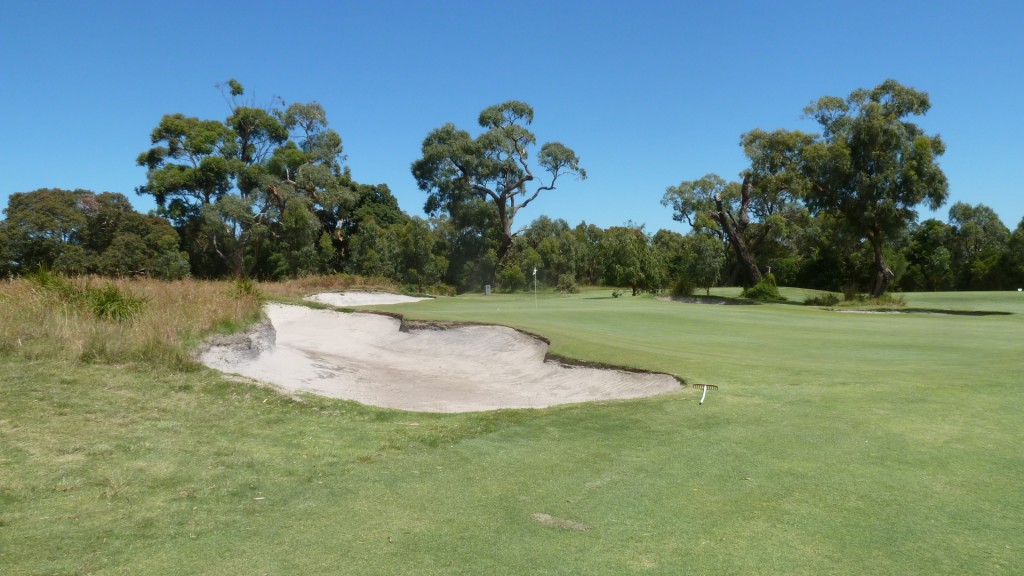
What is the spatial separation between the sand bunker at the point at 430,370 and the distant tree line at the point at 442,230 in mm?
27458

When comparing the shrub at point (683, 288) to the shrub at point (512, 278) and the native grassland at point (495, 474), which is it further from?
the native grassland at point (495, 474)

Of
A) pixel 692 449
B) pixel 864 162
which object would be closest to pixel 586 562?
pixel 692 449

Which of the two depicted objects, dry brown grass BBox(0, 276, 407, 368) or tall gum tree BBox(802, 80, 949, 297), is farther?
tall gum tree BBox(802, 80, 949, 297)

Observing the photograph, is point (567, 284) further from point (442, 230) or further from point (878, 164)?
point (878, 164)

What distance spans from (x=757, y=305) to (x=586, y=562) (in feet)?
120

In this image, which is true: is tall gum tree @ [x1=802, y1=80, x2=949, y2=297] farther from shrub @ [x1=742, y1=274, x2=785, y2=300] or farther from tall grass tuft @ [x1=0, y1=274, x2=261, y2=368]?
tall grass tuft @ [x1=0, y1=274, x2=261, y2=368]

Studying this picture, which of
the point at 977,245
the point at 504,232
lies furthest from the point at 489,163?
the point at 977,245

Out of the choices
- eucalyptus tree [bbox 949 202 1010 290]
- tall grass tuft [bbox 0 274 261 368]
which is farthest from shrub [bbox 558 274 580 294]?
tall grass tuft [bbox 0 274 261 368]

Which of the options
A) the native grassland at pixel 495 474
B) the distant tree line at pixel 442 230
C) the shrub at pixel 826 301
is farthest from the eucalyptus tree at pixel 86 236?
the shrub at pixel 826 301

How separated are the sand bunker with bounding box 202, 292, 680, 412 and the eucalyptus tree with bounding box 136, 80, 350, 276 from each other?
3701 cm

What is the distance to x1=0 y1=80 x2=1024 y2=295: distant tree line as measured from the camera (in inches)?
1914

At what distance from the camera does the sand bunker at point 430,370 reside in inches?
510

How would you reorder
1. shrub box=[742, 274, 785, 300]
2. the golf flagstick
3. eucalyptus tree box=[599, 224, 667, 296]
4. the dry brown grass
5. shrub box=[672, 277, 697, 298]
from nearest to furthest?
the golf flagstick, the dry brown grass, shrub box=[742, 274, 785, 300], shrub box=[672, 277, 697, 298], eucalyptus tree box=[599, 224, 667, 296]

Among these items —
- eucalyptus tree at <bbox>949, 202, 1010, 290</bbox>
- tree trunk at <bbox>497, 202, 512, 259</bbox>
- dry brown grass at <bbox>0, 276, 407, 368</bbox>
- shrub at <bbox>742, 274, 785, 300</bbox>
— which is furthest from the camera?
tree trunk at <bbox>497, 202, 512, 259</bbox>
